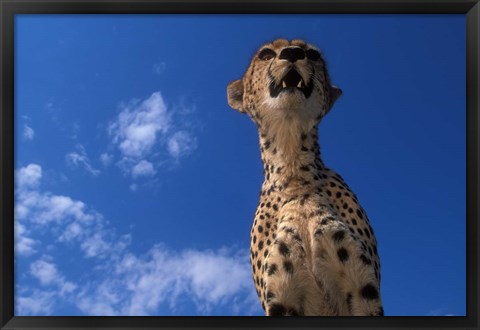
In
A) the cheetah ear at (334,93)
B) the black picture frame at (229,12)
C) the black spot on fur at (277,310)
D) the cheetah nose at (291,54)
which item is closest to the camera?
the black picture frame at (229,12)

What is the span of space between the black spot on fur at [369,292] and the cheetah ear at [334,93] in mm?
1072

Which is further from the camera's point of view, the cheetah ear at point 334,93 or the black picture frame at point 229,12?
the cheetah ear at point 334,93

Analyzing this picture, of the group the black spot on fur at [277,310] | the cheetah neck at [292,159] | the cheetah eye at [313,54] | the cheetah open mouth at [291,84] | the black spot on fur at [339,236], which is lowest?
the black spot on fur at [277,310]

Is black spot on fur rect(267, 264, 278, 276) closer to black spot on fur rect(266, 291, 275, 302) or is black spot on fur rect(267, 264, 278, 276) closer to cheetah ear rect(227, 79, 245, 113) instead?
black spot on fur rect(266, 291, 275, 302)

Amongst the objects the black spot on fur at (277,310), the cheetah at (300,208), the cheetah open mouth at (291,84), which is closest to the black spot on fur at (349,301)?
the cheetah at (300,208)

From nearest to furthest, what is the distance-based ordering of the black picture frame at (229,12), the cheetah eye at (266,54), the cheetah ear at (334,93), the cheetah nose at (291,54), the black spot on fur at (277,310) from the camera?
1. the black picture frame at (229,12)
2. the black spot on fur at (277,310)
3. the cheetah nose at (291,54)
4. the cheetah eye at (266,54)
5. the cheetah ear at (334,93)

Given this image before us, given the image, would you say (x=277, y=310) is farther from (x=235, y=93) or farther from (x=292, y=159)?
Answer: (x=235, y=93)

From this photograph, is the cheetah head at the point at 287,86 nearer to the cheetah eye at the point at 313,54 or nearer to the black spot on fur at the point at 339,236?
the cheetah eye at the point at 313,54

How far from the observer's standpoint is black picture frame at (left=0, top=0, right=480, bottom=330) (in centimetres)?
492

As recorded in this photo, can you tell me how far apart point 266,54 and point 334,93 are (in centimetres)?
43

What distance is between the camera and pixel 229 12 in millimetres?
5004

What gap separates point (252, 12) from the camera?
5.00 metres

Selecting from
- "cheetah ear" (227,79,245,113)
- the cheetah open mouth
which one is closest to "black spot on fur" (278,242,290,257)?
the cheetah open mouth

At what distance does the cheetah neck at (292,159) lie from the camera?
18.0ft
